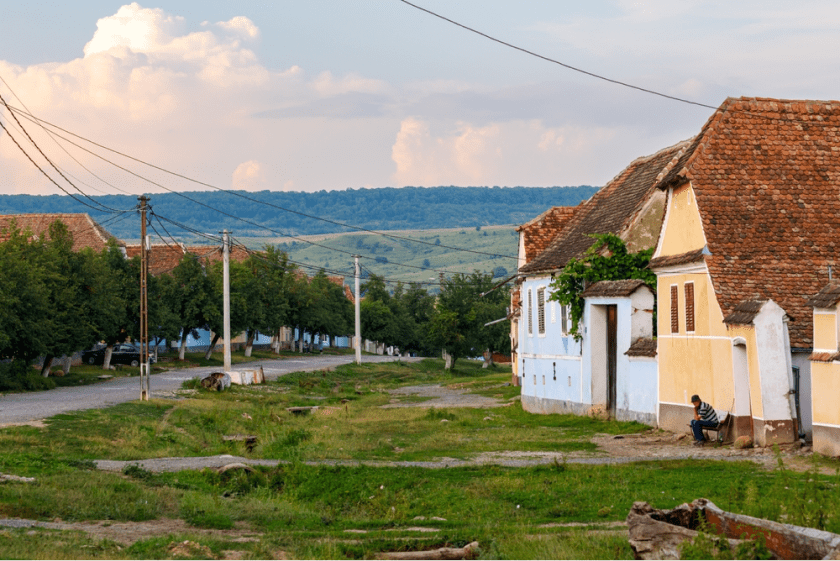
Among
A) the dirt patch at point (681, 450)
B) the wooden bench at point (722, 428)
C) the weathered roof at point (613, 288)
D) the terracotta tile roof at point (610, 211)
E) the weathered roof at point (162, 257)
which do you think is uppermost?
the weathered roof at point (162, 257)

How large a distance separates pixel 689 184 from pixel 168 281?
1893 inches

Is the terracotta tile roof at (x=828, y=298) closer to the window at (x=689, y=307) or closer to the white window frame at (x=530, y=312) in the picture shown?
the window at (x=689, y=307)

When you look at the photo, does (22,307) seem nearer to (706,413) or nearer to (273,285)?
(706,413)

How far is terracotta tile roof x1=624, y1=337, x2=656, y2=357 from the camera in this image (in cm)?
2793

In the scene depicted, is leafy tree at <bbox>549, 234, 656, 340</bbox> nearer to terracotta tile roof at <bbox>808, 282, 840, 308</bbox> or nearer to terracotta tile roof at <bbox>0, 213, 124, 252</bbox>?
terracotta tile roof at <bbox>808, 282, 840, 308</bbox>

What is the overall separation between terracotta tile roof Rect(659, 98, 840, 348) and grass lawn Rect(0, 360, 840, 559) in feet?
17.3

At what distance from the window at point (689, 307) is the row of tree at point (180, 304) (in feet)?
86.0

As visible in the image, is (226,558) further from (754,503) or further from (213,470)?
(213,470)

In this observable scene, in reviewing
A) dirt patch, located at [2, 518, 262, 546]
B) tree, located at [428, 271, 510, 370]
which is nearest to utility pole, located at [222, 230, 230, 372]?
tree, located at [428, 271, 510, 370]

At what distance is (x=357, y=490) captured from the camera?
18.1m

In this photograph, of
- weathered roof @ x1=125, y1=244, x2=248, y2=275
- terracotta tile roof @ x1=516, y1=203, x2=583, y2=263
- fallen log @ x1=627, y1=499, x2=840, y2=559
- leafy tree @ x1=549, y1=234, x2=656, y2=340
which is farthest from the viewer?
weathered roof @ x1=125, y1=244, x2=248, y2=275

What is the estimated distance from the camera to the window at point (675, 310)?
1017 inches

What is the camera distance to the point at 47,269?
1796 inches

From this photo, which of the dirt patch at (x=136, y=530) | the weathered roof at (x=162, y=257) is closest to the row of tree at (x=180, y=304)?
the weathered roof at (x=162, y=257)
